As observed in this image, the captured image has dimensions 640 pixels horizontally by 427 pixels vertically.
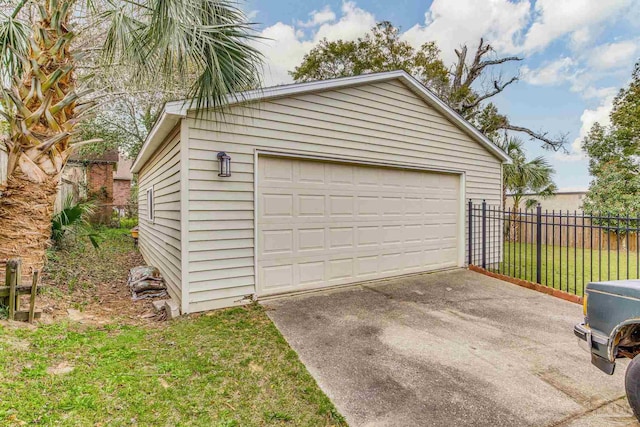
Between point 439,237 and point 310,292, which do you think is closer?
point 310,292

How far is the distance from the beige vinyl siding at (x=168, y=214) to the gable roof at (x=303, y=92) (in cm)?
21

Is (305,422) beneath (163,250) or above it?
beneath

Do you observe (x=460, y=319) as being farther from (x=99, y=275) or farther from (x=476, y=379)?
(x=99, y=275)

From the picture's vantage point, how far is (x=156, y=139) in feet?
18.8

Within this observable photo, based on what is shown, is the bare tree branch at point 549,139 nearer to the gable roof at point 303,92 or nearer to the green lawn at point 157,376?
the gable roof at point 303,92

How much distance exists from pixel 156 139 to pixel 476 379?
19.4ft

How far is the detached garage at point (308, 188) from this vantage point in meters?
4.51

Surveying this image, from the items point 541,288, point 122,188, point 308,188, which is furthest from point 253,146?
point 122,188

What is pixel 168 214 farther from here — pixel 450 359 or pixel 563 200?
pixel 563 200

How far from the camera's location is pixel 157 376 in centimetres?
276

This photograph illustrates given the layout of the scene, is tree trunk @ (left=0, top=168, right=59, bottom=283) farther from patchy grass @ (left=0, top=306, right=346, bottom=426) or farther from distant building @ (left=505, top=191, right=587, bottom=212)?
distant building @ (left=505, top=191, right=587, bottom=212)

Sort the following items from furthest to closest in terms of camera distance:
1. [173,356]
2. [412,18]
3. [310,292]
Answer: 1. [412,18]
2. [310,292]
3. [173,356]

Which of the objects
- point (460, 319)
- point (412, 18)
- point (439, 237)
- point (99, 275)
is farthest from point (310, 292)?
point (412, 18)

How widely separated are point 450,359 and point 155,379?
273cm
